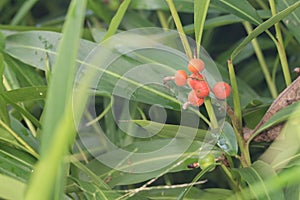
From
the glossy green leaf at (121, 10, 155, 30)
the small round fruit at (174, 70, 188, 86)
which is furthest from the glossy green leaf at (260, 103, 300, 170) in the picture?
the glossy green leaf at (121, 10, 155, 30)

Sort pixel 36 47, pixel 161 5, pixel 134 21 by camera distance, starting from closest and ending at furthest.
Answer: pixel 36 47, pixel 161 5, pixel 134 21

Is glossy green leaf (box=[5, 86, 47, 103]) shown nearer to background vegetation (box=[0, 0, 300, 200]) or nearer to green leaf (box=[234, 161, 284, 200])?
background vegetation (box=[0, 0, 300, 200])

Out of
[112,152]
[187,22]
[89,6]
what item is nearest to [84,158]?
[112,152]

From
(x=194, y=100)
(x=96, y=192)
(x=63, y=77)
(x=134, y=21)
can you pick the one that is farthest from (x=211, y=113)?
(x=134, y=21)

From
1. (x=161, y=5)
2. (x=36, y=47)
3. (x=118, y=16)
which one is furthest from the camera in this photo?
(x=161, y=5)

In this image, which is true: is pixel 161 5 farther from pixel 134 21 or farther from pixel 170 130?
pixel 170 130

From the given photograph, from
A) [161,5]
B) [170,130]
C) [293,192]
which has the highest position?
[161,5]

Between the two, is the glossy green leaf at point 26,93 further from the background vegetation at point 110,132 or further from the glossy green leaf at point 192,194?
the glossy green leaf at point 192,194

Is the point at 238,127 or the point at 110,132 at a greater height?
the point at 110,132
